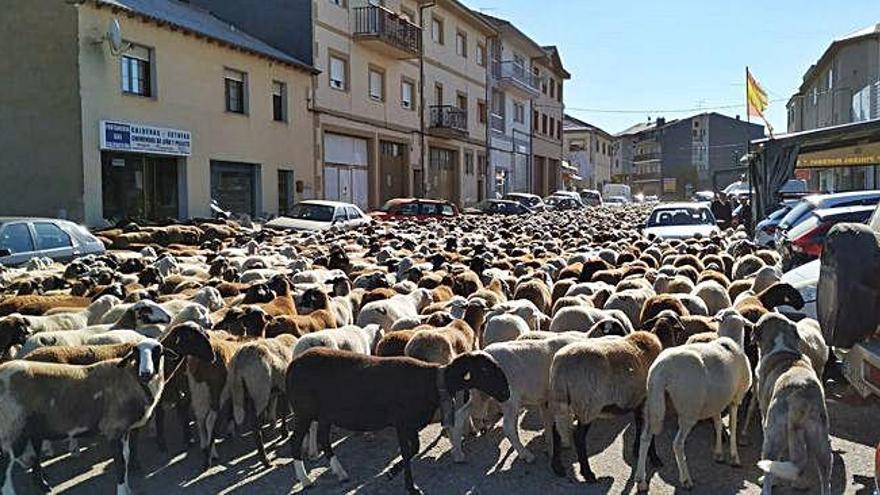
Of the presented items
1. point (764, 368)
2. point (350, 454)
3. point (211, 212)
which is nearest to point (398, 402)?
point (350, 454)

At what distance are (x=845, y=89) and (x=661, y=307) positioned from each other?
44.0 m

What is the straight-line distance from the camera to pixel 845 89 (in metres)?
45.4

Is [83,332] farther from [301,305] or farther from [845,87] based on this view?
[845,87]

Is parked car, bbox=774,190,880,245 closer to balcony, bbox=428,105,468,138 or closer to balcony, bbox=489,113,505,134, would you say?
balcony, bbox=428,105,468,138

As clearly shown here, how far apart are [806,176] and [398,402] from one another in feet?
128

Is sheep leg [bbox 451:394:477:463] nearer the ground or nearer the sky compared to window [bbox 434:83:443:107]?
nearer the ground

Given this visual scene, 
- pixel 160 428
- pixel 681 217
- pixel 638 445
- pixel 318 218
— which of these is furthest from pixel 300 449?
pixel 318 218

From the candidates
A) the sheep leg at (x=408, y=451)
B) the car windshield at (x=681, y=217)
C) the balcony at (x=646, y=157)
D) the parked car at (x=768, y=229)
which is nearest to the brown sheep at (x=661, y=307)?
the sheep leg at (x=408, y=451)

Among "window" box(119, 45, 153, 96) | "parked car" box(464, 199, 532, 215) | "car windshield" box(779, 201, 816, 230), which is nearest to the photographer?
"car windshield" box(779, 201, 816, 230)

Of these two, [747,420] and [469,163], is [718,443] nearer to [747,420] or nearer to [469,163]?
[747,420]

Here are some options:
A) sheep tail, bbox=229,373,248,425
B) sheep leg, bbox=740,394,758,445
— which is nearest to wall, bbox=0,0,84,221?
sheep tail, bbox=229,373,248,425

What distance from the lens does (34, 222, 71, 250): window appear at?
13797 millimetres

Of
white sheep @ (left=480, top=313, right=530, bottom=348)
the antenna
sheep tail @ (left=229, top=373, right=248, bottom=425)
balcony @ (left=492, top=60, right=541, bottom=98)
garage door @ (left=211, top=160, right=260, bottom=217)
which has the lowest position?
sheep tail @ (left=229, top=373, right=248, bottom=425)

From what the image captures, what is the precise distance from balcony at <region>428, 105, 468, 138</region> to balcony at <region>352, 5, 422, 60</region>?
5357 millimetres
